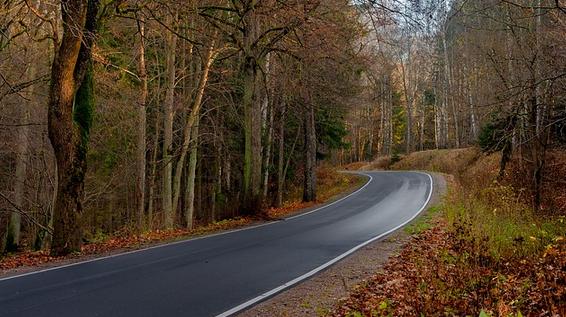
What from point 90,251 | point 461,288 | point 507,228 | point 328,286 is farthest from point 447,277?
point 90,251

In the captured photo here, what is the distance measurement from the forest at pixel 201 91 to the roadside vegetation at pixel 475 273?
2105 mm

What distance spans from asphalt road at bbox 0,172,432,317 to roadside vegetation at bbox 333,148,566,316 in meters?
1.38

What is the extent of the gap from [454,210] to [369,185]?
17.6 meters

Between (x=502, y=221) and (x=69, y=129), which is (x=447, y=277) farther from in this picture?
(x=69, y=129)

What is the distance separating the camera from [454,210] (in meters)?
15.8

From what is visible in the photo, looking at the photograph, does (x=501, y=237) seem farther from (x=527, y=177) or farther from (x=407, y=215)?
(x=527, y=177)

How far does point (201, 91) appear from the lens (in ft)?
69.3

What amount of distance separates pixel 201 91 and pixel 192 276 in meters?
13.6

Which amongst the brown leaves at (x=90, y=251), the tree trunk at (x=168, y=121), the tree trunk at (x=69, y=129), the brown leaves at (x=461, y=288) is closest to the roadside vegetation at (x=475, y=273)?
the brown leaves at (x=461, y=288)

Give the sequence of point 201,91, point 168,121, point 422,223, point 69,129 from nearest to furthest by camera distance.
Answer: point 69,129 → point 422,223 → point 168,121 → point 201,91

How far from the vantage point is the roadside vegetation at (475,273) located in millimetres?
6035

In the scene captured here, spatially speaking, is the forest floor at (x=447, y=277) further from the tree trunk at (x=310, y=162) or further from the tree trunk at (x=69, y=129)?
the tree trunk at (x=310, y=162)

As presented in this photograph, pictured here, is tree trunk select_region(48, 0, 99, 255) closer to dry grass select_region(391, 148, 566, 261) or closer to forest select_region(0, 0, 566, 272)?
forest select_region(0, 0, 566, 272)

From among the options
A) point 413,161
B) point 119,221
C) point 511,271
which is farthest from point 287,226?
point 413,161
